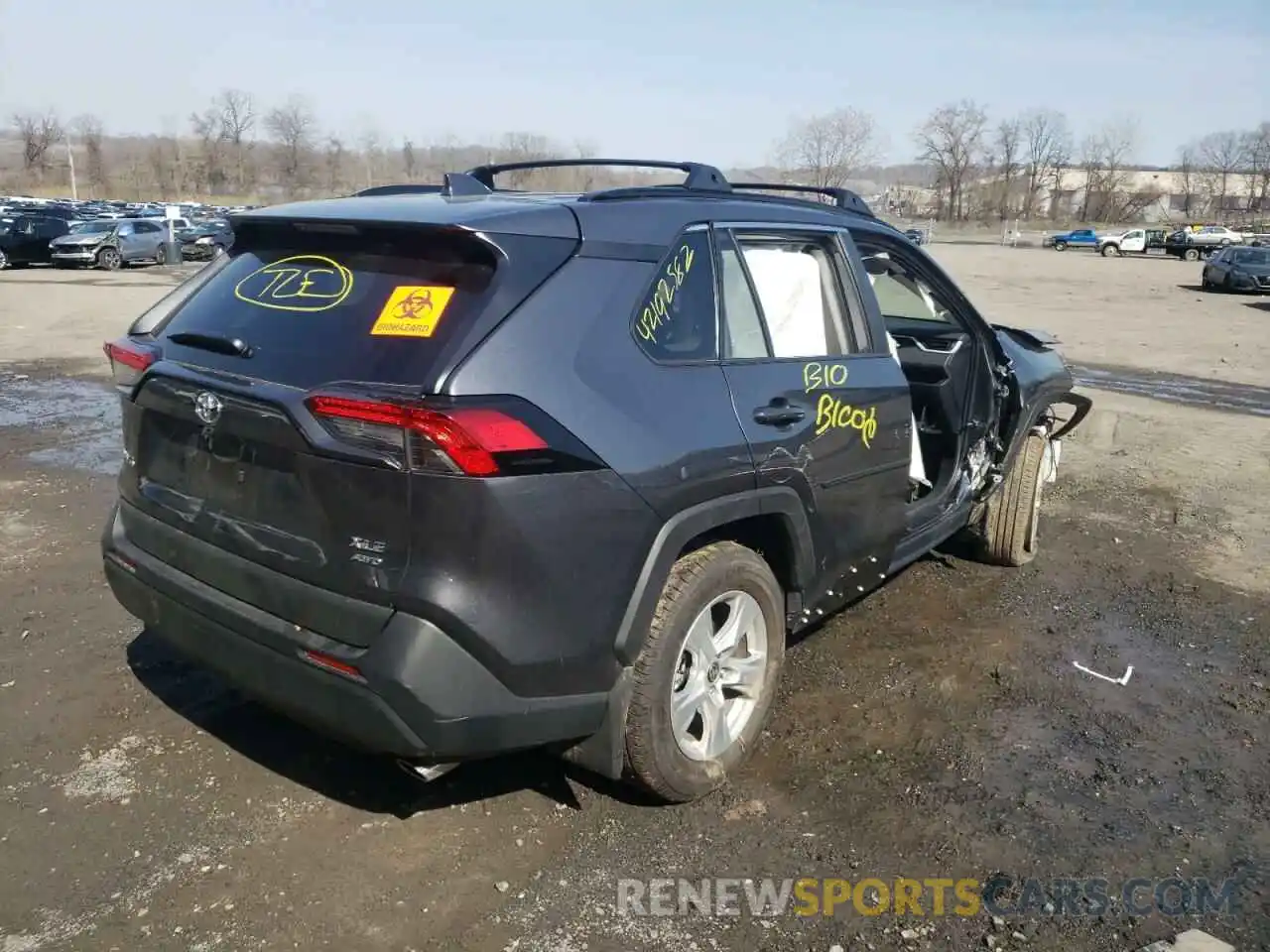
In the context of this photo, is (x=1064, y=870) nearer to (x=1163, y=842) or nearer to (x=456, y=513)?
(x=1163, y=842)

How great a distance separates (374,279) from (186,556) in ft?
3.32

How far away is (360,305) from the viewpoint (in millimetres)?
2707

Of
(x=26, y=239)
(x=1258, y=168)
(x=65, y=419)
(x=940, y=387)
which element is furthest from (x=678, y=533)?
(x=1258, y=168)

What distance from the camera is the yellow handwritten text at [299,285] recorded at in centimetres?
280

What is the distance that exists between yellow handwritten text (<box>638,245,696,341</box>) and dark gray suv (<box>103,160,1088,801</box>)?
0.04 ft

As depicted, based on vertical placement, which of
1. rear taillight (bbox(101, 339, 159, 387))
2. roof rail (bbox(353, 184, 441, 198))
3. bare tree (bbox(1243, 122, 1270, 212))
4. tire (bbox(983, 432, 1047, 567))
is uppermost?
bare tree (bbox(1243, 122, 1270, 212))

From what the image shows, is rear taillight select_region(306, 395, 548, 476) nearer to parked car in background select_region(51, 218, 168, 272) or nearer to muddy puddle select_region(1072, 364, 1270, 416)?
muddy puddle select_region(1072, 364, 1270, 416)

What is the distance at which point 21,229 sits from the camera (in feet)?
91.5

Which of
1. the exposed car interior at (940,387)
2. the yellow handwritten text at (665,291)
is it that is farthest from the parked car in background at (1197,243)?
the yellow handwritten text at (665,291)

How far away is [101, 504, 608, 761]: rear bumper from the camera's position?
8.09 feet

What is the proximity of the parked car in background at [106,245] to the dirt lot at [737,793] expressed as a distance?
2601 cm

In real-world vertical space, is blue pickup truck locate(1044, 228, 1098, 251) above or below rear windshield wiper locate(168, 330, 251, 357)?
above

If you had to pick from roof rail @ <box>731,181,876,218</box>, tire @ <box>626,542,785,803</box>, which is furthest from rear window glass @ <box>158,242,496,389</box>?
roof rail @ <box>731,181,876,218</box>

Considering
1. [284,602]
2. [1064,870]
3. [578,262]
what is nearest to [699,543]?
[578,262]
